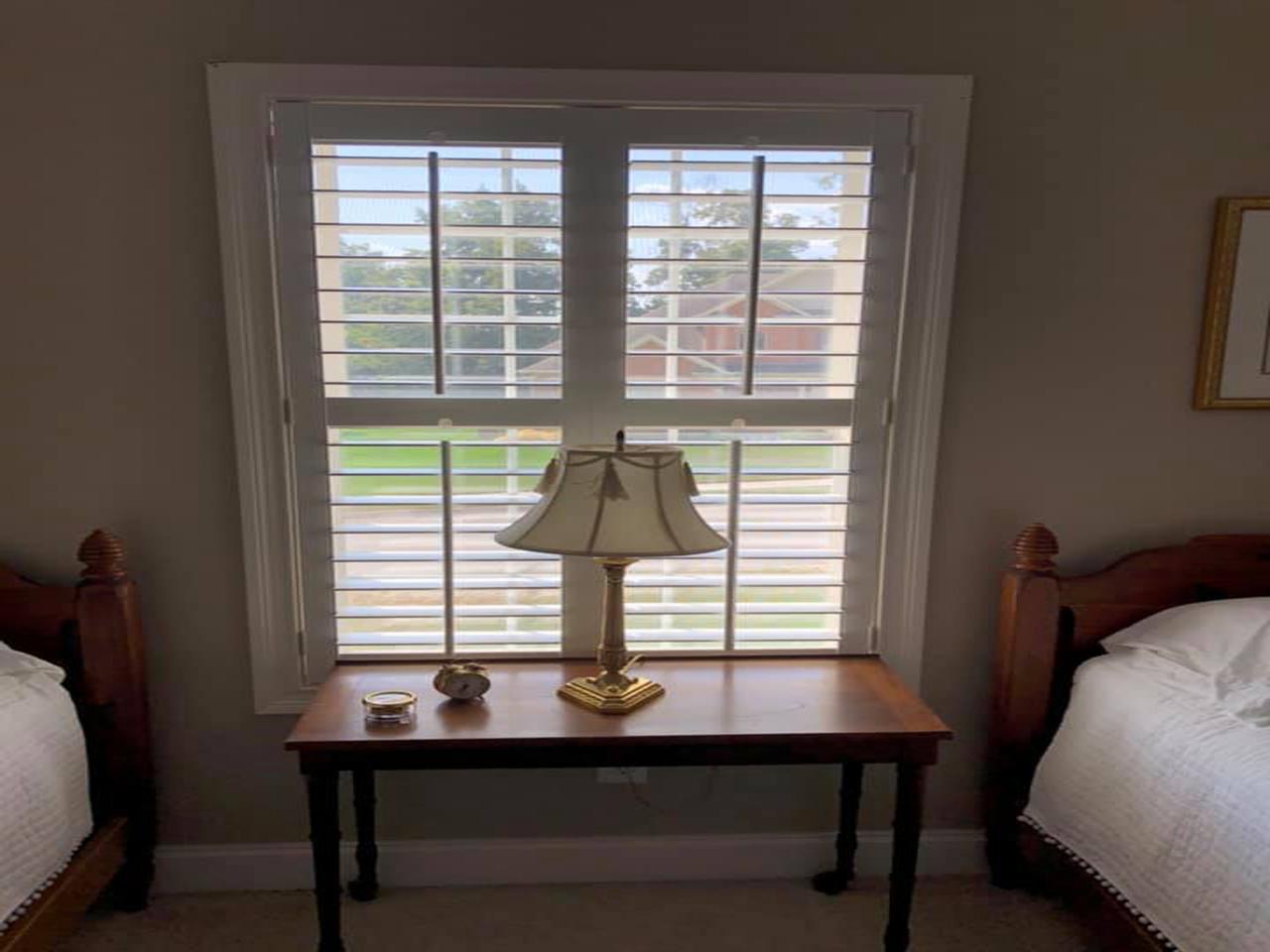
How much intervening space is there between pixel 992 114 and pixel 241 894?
2.50 meters

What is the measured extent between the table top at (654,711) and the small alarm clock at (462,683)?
0.02m

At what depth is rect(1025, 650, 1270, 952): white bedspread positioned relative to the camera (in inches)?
49.0

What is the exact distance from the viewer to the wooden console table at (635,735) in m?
1.43

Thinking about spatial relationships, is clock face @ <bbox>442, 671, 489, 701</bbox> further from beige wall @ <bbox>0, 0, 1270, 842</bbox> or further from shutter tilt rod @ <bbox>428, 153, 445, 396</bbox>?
shutter tilt rod @ <bbox>428, 153, 445, 396</bbox>

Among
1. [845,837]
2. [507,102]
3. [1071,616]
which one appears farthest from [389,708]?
[1071,616]

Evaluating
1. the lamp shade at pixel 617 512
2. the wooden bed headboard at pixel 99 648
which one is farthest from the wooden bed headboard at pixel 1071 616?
the wooden bed headboard at pixel 99 648

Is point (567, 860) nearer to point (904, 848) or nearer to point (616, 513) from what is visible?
point (904, 848)

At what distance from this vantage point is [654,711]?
1.56 metres

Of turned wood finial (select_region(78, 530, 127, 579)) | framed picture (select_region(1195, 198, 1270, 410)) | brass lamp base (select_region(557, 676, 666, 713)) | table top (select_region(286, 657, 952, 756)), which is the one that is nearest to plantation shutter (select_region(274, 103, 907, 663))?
table top (select_region(286, 657, 952, 756))

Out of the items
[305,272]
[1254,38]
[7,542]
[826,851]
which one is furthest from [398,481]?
[1254,38]

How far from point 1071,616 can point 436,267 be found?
1.63 meters

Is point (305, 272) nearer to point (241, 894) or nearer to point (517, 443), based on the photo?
point (517, 443)

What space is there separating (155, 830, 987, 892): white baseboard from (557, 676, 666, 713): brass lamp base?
58 centimetres

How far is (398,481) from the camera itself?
180cm
